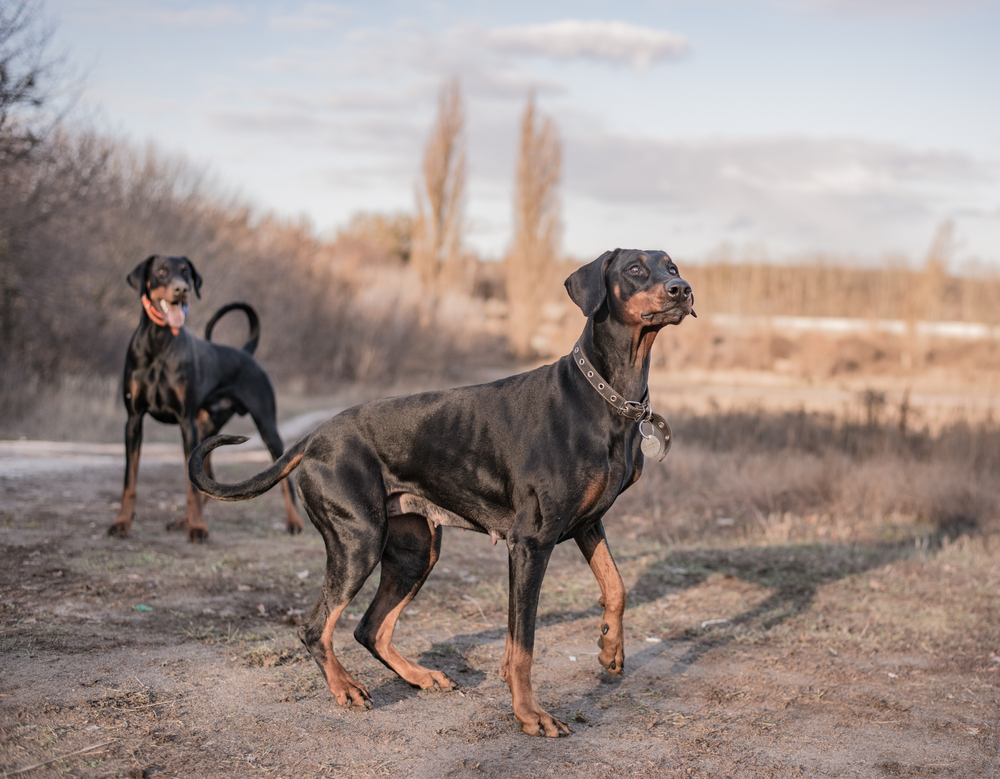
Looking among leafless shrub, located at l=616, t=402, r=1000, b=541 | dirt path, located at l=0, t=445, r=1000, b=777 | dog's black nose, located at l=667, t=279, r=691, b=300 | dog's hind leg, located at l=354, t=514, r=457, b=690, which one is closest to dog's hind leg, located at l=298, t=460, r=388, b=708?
dirt path, located at l=0, t=445, r=1000, b=777

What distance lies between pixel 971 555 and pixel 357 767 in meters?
5.73

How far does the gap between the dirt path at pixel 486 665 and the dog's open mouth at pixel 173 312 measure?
4.97 ft

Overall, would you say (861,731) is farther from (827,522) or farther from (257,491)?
(827,522)

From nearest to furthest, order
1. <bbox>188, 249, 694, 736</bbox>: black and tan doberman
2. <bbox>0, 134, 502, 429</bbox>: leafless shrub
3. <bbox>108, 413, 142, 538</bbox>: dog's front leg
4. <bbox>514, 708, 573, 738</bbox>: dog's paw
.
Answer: <bbox>514, 708, 573, 738</bbox>: dog's paw
<bbox>188, 249, 694, 736</bbox>: black and tan doberman
<bbox>108, 413, 142, 538</bbox>: dog's front leg
<bbox>0, 134, 502, 429</bbox>: leafless shrub

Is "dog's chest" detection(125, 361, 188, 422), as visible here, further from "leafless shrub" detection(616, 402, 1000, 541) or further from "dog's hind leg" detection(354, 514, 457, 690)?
"leafless shrub" detection(616, 402, 1000, 541)

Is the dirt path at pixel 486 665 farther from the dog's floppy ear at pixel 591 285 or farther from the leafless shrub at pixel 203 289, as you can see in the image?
the leafless shrub at pixel 203 289

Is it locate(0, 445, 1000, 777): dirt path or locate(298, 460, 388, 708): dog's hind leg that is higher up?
locate(298, 460, 388, 708): dog's hind leg

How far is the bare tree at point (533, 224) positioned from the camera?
1417 inches

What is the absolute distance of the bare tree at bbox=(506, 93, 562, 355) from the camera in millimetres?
36000

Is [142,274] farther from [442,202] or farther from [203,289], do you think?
[442,202]

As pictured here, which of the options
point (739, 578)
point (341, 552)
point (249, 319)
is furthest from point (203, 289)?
point (341, 552)

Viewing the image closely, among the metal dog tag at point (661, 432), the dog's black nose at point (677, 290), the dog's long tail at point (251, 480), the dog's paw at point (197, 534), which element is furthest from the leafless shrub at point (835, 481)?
the dog's long tail at point (251, 480)

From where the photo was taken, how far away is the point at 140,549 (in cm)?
575

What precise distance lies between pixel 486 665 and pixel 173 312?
359 centimetres
